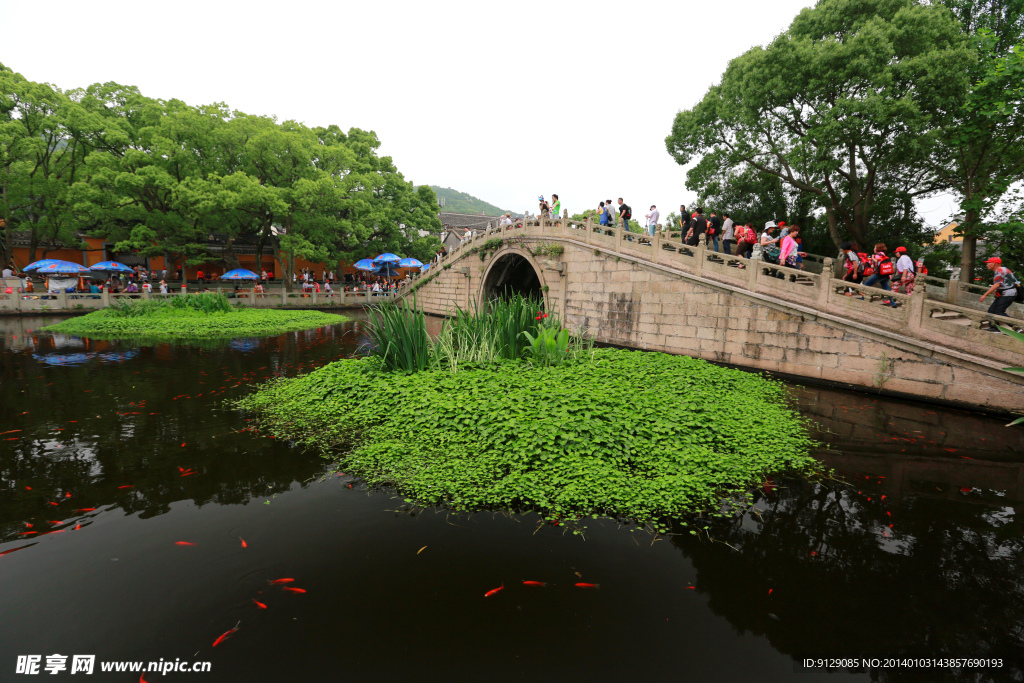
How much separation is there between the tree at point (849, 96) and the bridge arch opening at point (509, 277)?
32.4 ft

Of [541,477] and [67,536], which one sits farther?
[541,477]

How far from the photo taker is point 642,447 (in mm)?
5289

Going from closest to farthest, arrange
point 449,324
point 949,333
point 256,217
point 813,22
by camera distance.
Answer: point 949,333 → point 449,324 → point 813,22 → point 256,217

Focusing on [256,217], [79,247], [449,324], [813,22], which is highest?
[813,22]

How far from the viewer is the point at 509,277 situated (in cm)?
2278

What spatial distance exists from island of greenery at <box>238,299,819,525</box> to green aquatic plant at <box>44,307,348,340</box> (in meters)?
10.4

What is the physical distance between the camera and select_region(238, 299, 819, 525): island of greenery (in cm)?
453

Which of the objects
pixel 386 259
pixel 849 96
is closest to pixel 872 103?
pixel 849 96

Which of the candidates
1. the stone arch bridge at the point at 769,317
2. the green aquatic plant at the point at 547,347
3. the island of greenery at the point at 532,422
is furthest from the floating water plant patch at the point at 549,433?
the stone arch bridge at the point at 769,317

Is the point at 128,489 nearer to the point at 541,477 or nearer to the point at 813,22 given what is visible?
the point at 541,477

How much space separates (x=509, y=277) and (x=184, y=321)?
1414 centimetres

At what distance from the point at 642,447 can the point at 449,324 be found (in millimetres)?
4491

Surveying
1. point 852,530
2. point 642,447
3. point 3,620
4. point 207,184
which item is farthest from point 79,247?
point 852,530

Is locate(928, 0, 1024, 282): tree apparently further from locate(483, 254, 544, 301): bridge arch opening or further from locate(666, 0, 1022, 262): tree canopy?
locate(483, 254, 544, 301): bridge arch opening
